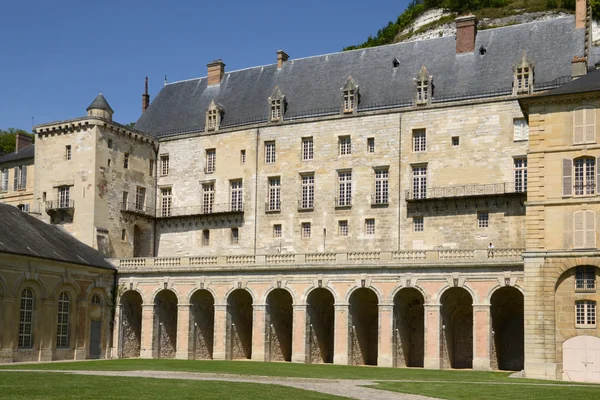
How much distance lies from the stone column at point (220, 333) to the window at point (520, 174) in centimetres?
1656

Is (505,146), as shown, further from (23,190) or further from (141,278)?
(23,190)

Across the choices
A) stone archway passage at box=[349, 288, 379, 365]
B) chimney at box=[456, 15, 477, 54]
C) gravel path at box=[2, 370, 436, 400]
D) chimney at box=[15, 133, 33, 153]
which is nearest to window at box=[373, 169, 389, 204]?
stone archway passage at box=[349, 288, 379, 365]

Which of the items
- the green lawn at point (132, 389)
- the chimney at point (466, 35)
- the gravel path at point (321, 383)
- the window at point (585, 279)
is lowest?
the gravel path at point (321, 383)

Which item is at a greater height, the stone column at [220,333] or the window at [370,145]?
the window at [370,145]

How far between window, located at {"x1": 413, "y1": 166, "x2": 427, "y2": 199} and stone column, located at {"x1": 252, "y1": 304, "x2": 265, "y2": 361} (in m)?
10.4

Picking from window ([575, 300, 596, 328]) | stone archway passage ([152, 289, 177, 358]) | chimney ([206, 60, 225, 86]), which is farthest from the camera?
chimney ([206, 60, 225, 86])

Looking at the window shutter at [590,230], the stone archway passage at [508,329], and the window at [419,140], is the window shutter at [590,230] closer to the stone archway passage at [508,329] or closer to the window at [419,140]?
the stone archway passage at [508,329]

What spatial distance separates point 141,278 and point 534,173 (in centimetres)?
2401

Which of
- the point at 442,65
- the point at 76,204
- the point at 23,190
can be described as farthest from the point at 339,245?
the point at 23,190

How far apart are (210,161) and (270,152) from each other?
4.39 metres

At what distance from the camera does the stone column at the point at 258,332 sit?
47.8 meters

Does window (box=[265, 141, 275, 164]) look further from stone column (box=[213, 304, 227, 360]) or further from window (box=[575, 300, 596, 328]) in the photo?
window (box=[575, 300, 596, 328])

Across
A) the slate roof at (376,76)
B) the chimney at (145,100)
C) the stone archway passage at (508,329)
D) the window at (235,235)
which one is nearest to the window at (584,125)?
the stone archway passage at (508,329)

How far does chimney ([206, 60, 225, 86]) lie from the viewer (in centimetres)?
6253
